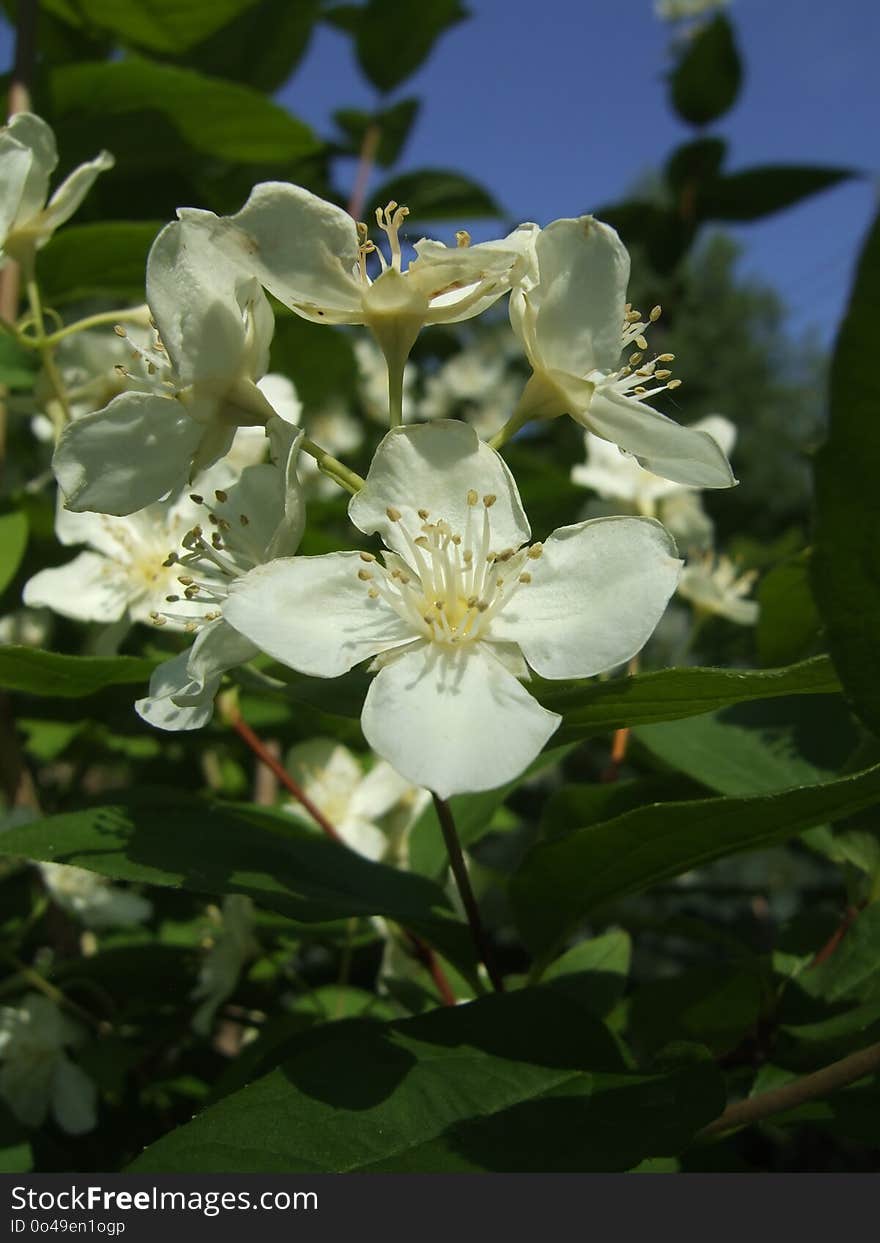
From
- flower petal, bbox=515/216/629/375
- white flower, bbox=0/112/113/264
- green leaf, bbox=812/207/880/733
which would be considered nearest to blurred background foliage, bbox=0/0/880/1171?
green leaf, bbox=812/207/880/733

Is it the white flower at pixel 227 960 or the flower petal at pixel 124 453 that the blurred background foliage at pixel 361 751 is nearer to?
the white flower at pixel 227 960

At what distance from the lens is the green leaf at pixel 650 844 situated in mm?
929

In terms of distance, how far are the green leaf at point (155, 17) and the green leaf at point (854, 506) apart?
6.76ft

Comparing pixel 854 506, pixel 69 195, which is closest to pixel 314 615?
pixel 854 506

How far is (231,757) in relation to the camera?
2533 mm

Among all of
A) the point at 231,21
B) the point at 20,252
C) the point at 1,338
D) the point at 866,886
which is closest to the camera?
Answer: the point at 866,886

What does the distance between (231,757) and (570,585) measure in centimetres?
163

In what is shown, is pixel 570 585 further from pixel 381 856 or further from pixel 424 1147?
pixel 381 856

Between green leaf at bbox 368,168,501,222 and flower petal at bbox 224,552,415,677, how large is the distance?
7.09 ft

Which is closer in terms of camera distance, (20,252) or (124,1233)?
(124,1233)

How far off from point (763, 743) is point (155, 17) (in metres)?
1.93

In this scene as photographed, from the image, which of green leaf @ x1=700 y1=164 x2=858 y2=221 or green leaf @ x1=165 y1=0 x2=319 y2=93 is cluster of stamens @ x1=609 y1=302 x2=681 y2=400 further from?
green leaf @ x1=700 y1=164 x2=858 y2=221

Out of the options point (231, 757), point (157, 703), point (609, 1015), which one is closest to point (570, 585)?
point (157, 703)

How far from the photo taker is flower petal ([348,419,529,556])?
1050 mm
